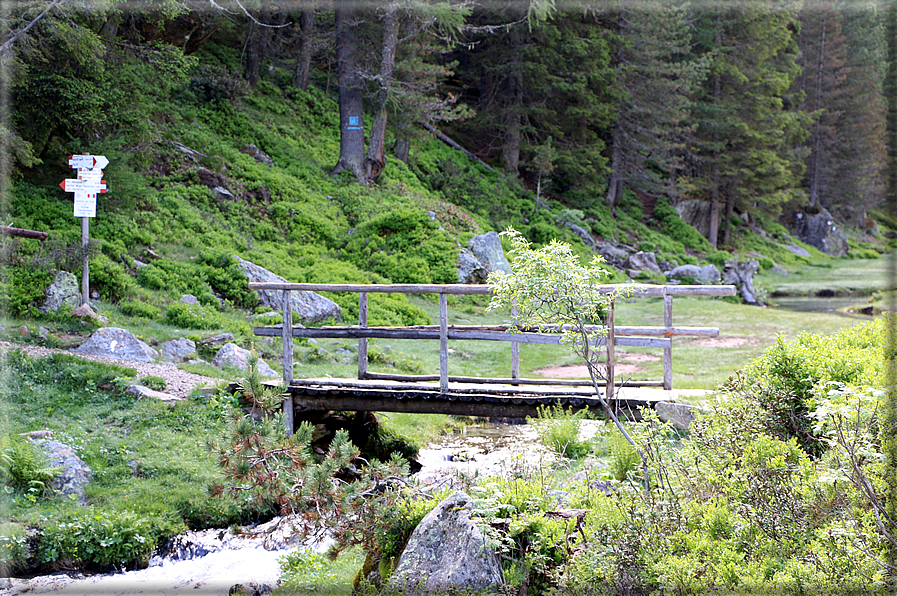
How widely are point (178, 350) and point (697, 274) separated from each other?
2241cm

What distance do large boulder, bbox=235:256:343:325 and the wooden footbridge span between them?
4.55 meters

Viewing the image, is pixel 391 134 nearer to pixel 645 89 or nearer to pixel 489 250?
pixel 489 250

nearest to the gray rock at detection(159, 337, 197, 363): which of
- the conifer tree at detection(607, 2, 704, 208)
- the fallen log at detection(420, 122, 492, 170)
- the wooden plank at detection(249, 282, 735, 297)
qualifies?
the wooden plank at detection(249, 282, 735, 297)

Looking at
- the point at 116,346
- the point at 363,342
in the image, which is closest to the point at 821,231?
the point at 363,342

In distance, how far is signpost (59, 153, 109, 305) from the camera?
10.5 metres

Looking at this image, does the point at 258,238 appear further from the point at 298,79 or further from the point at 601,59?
the point at 601,59

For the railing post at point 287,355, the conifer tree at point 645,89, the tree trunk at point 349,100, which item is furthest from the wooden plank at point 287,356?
the conifer tree at point 645,89

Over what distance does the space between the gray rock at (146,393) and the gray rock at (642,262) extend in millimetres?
21404

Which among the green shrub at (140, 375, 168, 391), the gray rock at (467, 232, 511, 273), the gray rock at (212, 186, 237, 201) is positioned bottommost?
the green shrub at (140, 375, 168, 391)

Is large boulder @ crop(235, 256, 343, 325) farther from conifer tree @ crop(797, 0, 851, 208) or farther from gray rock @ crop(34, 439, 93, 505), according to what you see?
conifer tree @ crop(797, 0, 851, 208)

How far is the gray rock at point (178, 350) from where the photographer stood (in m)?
10.0

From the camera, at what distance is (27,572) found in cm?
563

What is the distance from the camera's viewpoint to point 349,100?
21.3 metres

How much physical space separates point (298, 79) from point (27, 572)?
2258 cm
